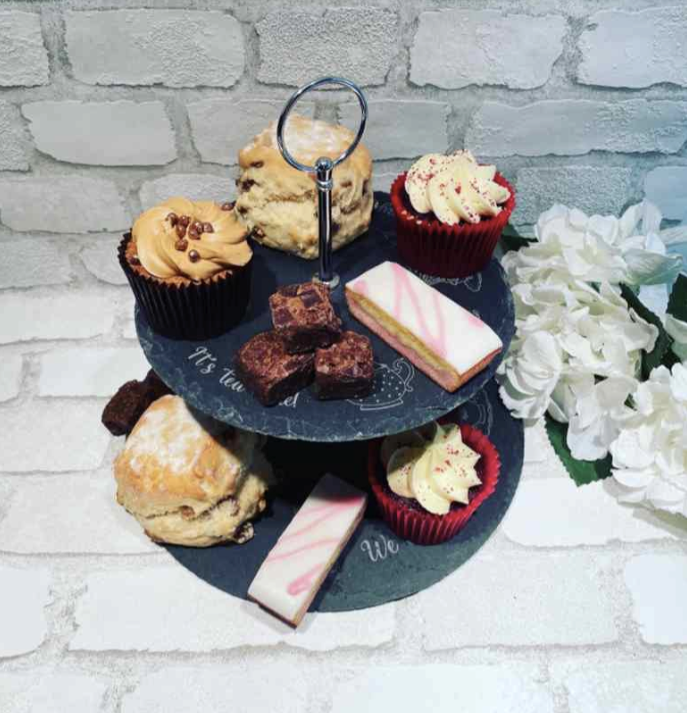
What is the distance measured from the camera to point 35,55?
4.80 ft

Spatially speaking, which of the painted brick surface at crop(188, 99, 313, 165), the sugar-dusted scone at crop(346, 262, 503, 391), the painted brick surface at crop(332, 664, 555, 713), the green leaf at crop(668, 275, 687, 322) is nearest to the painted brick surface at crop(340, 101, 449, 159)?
the painted brick surface at crop(188, 99, 313, 165)

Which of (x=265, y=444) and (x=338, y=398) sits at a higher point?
(x=338, y=398)

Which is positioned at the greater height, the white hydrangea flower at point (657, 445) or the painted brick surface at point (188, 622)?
the white hydrangea flower at point (657, 445)

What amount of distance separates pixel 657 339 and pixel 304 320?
0.74m

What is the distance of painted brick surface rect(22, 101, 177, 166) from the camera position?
154cm

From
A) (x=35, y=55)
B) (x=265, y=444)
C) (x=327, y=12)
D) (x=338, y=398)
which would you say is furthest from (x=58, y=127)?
(x=338, y=398)

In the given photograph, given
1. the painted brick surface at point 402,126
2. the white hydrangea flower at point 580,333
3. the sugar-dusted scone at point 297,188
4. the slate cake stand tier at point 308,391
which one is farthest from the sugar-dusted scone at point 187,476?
the painted brick surface at point 402,126

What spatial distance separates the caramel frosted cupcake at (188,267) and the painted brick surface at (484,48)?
1.84 feet

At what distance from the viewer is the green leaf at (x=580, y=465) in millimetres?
1481

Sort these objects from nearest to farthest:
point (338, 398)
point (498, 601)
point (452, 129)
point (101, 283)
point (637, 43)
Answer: point (338, 398), point (498, 601), point (637, 43), point (452, 129), point (101, 283)

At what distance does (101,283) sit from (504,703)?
136 cm

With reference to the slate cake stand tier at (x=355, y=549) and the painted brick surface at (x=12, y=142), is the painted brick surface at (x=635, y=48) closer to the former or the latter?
the slate cake stand tier at (x=355, y=549)

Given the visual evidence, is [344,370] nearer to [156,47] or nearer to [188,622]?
[188,622]

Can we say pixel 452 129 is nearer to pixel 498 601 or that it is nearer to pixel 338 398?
pixel 338 398
